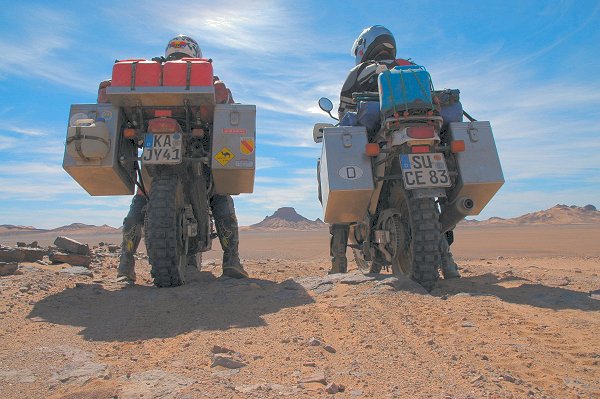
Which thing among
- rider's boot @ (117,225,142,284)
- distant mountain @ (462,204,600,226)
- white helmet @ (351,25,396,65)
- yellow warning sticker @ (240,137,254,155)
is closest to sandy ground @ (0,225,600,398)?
rider's boot @ (117,225,142,284)

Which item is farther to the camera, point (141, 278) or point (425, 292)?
point (141, 278)

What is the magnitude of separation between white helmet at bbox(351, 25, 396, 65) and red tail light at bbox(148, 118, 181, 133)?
126 inches

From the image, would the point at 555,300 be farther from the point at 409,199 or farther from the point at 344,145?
the point at 344,145

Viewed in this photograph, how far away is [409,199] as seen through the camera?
16.0 feet

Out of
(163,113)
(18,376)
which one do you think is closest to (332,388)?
(18,376)

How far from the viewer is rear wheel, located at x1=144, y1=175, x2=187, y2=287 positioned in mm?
4832

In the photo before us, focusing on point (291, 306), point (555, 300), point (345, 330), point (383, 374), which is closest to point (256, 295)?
point (291, 306)

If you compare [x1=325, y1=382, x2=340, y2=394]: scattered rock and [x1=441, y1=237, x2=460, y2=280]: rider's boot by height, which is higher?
[x1=441, y1=237, x2=460, y2=280]: rider's boot

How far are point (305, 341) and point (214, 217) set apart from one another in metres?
3.90

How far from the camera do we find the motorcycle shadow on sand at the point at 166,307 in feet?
11.7

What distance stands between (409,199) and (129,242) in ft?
11.5

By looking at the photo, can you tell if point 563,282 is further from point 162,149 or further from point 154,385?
point 154,385

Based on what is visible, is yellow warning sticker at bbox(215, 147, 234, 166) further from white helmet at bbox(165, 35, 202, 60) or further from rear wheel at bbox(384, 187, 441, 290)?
white helmet at bbox(165, 35, 202, 60)

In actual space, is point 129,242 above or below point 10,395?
above
